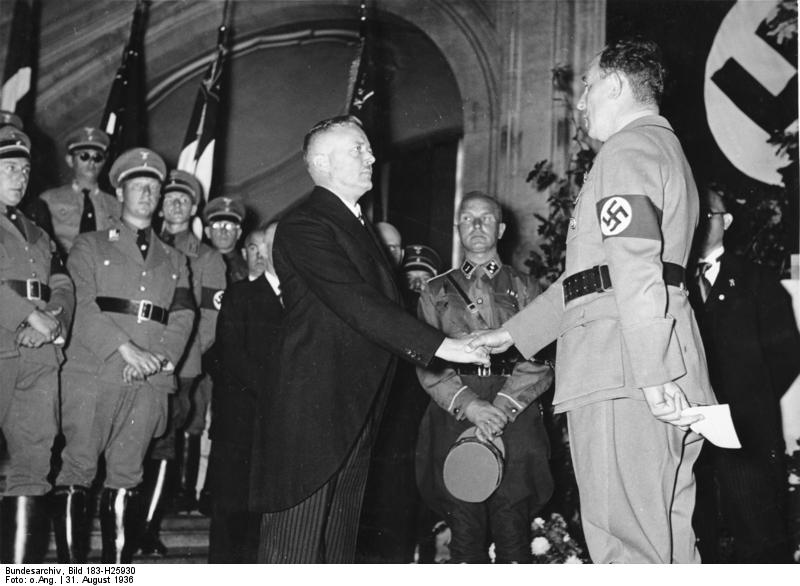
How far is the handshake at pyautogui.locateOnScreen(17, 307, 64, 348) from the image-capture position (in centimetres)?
378

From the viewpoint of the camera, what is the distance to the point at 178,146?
28.8 ft

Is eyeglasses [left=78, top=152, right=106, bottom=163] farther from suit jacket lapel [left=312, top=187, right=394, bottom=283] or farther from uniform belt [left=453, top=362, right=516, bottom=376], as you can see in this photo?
suit jacket lapel [left=312, top=187, right=394, bottom=283]

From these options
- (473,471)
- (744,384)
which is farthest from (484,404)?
(744,384)

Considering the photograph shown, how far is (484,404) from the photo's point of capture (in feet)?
12.6

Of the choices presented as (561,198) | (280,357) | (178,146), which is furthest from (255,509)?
(178,146)

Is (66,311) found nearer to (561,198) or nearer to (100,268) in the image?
(100,268)

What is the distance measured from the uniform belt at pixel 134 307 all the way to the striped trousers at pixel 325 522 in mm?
1724

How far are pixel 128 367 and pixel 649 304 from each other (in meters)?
2.57

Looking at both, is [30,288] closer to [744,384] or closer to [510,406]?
[510,406]

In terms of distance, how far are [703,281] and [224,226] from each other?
3070 mm

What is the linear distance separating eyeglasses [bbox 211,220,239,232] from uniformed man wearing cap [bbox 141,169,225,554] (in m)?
0.18

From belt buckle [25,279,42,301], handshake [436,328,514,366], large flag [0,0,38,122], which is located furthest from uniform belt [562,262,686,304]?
large flag [0,0,38,122]

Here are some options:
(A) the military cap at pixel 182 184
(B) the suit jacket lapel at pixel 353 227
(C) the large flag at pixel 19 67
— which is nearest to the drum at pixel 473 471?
(B) the suit jacket lapel at pixel 353 227

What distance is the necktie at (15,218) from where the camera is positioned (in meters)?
4.01
